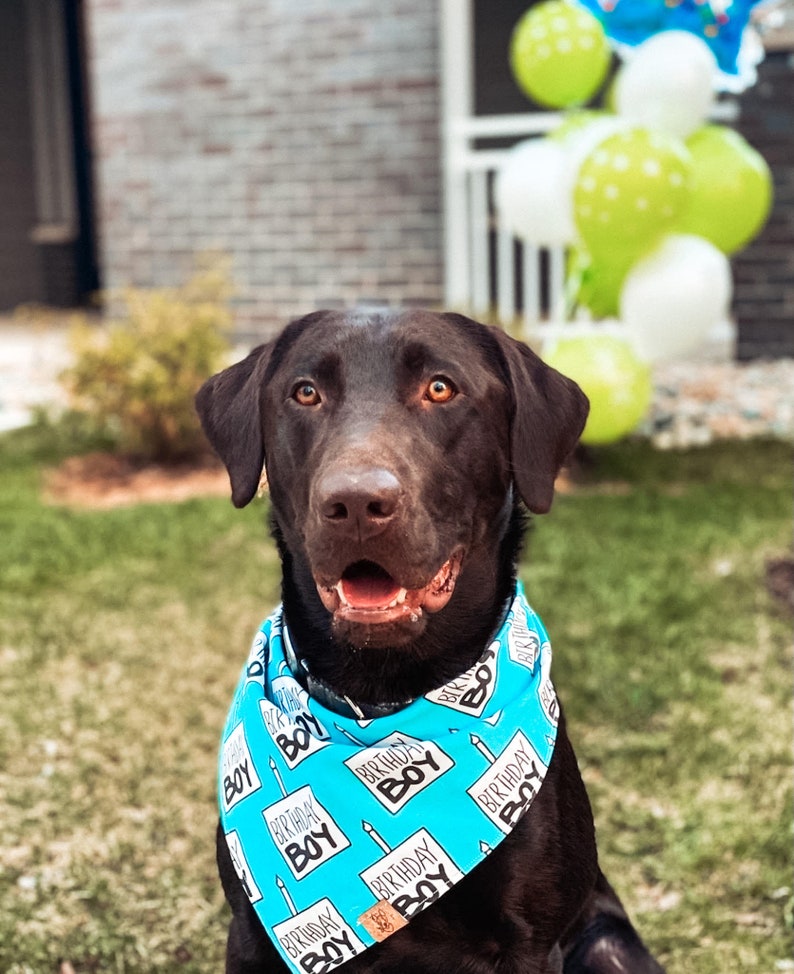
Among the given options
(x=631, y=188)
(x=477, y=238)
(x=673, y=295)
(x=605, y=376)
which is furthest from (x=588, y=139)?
(x=477, y=238)

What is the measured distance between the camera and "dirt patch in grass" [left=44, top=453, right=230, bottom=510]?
20.9ft

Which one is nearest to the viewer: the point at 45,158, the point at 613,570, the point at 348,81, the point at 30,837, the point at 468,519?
the point at 468,519

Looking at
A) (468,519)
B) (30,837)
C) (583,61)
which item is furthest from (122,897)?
(583,61)

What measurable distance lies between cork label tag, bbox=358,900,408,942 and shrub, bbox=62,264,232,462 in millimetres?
4654

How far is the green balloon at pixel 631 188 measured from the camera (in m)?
5.12

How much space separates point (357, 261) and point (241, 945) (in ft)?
25.0

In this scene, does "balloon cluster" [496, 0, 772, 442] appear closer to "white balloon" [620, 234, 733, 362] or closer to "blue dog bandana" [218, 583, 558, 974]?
"white balloon" [620, 234, 733, 362]

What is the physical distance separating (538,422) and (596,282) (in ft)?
12.7

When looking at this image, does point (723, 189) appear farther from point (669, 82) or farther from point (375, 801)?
point (375, 801)

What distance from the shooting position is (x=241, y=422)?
2250 millimetres

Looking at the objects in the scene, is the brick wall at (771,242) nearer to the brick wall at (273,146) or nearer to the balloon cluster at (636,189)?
the brick wall at (273,146)

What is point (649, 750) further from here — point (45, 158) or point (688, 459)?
point (45, 158)

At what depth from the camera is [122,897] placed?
2.99m

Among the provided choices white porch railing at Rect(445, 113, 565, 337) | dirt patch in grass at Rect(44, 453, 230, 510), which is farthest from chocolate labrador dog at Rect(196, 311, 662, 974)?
white porch railing at Rect(445, 113, 565, 337)
